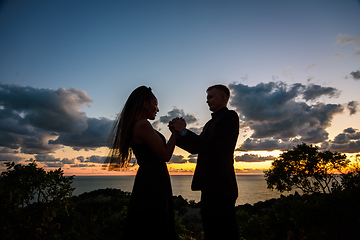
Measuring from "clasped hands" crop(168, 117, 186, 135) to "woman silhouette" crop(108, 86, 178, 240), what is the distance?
0.05 metres

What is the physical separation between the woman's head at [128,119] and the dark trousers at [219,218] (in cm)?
148

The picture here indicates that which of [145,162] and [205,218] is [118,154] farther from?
[205,218]

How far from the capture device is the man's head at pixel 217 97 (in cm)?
385

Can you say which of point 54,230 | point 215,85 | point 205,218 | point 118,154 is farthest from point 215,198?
point 54,230

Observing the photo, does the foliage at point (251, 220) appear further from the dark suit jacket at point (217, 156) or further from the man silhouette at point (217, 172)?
the dark suit jacket at point (217, 156)

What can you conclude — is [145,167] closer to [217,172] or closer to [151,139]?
[151,139]

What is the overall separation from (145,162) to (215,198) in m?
1.17

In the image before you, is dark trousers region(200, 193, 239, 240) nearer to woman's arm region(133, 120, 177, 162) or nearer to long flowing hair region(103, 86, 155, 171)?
woman's arm region(133, 120, 177, 162)

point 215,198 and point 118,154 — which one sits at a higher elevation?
point 118,154

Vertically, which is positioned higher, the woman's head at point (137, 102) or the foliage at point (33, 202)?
the woman's head at point (137, 102)

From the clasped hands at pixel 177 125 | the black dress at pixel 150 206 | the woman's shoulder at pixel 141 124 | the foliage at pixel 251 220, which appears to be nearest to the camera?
the black dress at pixel 150 206

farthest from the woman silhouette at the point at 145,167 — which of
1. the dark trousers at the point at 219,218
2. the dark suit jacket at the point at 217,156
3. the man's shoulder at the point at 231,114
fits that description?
the man's shoulder at the point at 231,114

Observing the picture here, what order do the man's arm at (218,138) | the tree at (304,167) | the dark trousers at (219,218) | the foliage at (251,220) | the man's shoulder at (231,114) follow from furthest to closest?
1. the tree at (304,167)
2. the foliage at (251,220)
3. the man's shoulder at (231,114)
4. the man's arm at (218,138)
5. the dark trousers at (219,218)

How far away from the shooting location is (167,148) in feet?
10.1
